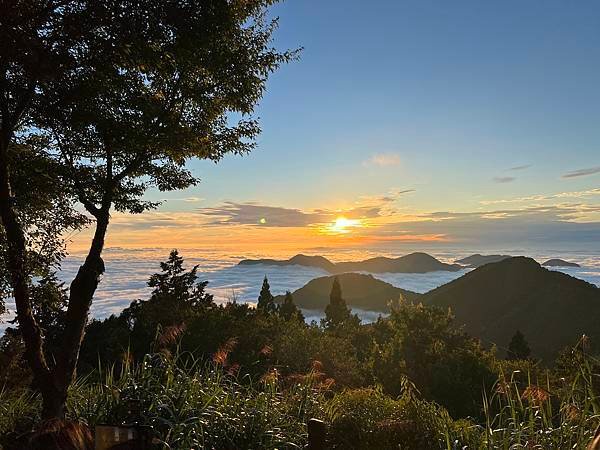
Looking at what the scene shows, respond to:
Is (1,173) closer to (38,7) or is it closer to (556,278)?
(38,7)

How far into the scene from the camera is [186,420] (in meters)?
4.93

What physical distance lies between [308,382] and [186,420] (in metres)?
1.81

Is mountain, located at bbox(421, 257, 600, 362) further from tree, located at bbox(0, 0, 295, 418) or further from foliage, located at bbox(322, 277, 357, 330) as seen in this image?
tree, located at bbox(0, 0, 295, 418)

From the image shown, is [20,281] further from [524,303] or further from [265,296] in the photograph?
[524,303]

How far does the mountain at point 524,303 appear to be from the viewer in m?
142

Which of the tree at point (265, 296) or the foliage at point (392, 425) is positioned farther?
the tree at point (265, 296)

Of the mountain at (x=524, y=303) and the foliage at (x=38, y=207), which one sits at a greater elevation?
the foliage at (x=38, y=207)

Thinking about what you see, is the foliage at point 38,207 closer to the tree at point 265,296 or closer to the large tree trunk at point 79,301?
the large tree trunk at point 79,301

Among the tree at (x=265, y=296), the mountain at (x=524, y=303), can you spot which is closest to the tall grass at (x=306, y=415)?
the tree at (x=265, y=296)

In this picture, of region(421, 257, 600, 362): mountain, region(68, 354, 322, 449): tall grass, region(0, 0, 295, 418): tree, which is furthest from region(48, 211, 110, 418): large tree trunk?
region(421, 257, 600, 362): mountain

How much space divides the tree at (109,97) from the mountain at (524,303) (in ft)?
414

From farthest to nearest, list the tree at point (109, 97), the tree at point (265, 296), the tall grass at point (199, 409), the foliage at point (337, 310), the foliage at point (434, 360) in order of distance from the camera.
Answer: the foliage at point (337, 310)
the tree at point (265, 296)
the foliage at point (434, 360)
the tree at point (109, 97)
the tall grass at point (199, 409)

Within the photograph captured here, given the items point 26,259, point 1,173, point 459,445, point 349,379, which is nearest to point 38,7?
point 1,173

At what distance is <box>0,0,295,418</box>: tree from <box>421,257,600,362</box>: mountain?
4962 inches
